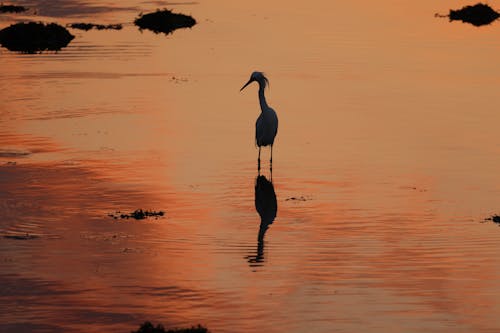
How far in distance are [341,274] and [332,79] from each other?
2401 centimetres

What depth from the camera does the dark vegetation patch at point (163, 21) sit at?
202 ft

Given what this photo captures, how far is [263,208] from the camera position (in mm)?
24266

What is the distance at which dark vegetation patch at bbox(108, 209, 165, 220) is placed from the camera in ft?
75.3

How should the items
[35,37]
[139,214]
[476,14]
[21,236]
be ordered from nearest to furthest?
[21,236] → [139,214] → [35,37] → [476,14]

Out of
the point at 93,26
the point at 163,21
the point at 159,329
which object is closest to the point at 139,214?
the point at 159,329

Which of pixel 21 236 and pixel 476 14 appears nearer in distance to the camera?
pixel 21 236

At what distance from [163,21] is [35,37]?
9.36 m

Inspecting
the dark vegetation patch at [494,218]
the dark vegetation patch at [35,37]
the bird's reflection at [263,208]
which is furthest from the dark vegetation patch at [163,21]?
the dark vegetation patch at [494,218]

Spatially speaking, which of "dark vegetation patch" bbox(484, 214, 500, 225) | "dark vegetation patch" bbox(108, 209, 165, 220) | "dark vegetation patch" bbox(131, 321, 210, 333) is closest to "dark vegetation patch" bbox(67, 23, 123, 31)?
"dark vegetation patch" bbox(108, 209, 165, 220)

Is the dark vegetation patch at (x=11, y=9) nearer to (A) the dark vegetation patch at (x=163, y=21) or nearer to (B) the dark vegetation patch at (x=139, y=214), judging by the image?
(A) the dark vegetation patch at (x=163, y=21)

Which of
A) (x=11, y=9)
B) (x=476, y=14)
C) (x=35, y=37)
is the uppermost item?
(x=476, y=14)

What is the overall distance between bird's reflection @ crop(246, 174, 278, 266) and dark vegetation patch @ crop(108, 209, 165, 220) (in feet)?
6.10

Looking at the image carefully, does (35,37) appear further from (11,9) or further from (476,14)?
(476,14)

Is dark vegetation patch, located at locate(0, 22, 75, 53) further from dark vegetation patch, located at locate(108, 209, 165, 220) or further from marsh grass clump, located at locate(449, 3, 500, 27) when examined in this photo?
dark vegetation patch, located at locate(108, 209, 165, 220)
